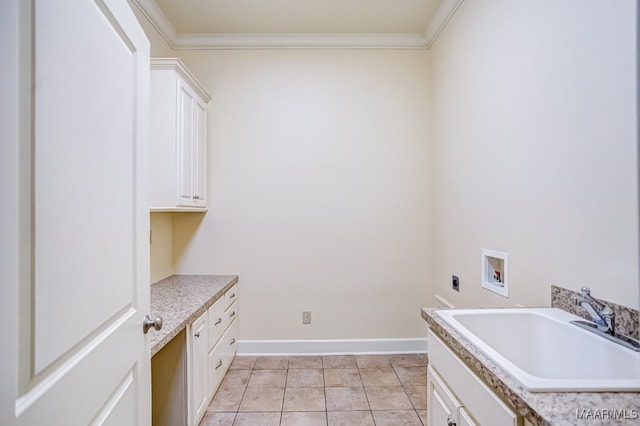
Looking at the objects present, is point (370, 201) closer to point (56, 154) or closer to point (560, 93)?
point (560, 93)

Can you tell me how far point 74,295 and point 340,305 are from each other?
7.97 feet

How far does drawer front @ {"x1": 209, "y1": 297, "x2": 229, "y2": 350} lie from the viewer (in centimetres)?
216

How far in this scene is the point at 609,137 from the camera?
115 centimetres

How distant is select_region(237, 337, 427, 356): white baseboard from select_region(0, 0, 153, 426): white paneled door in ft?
6.09

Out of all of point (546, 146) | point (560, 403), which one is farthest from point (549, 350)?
point (546, 146)

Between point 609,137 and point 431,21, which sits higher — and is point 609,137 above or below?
below

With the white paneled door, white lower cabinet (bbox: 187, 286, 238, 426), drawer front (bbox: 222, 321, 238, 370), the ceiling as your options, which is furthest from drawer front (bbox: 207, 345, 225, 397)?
the ceiling

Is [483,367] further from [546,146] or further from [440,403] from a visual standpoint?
[546,146]

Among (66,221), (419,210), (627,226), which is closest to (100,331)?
(66,221)

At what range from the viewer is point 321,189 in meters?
2.91

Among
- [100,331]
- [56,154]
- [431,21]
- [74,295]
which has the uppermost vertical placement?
[431,21]

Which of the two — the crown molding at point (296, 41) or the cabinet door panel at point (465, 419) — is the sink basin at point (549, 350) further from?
the crown molding at point (296, 41)

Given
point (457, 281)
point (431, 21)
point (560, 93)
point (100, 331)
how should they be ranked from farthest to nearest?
point (431, 21), point (457, 281), point (560, 93), point (100, 331)

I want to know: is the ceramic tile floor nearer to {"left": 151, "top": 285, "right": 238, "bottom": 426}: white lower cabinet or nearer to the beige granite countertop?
{"left": 151, "top": 285, "right": 238, "bottom": 426}: white lower cabinet
